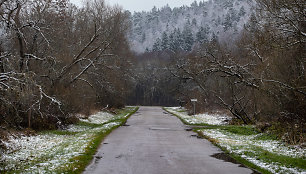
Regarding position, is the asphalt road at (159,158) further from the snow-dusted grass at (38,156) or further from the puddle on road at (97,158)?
the snow-dusted grass at (38,156)

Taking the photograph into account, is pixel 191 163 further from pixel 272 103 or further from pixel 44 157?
pixel 272 103

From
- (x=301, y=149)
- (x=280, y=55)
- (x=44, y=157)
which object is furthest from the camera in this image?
(x=280, y=55)

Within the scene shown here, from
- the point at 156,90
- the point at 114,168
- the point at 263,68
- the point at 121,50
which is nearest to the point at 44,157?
the point at 114,168

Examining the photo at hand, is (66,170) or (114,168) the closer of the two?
(66,170)

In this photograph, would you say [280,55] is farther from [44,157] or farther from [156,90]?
[156,90]

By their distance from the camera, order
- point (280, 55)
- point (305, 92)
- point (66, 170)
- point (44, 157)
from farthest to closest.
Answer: point (280, 55) < point (305, 92) < point (44, 157) < point (66, 170)

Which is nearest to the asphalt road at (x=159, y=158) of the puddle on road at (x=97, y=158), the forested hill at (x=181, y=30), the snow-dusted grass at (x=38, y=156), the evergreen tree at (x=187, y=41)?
the puddle on road at (x=97, y=158)

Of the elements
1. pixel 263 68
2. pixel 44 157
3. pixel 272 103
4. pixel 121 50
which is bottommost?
pixel 44 157

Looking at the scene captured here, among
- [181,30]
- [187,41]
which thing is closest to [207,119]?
[187,41]

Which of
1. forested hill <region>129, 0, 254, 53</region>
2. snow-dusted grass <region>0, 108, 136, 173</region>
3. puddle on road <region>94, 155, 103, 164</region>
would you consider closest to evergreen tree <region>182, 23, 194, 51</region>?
forested hill <region>129, 0, 254, 53</region>

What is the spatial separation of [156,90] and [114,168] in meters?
93.8

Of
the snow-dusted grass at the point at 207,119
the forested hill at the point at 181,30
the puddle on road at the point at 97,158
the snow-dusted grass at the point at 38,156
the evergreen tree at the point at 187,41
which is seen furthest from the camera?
the forested hill at the point at 181,30

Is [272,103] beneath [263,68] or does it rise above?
beneath

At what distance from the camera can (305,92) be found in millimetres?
14188
